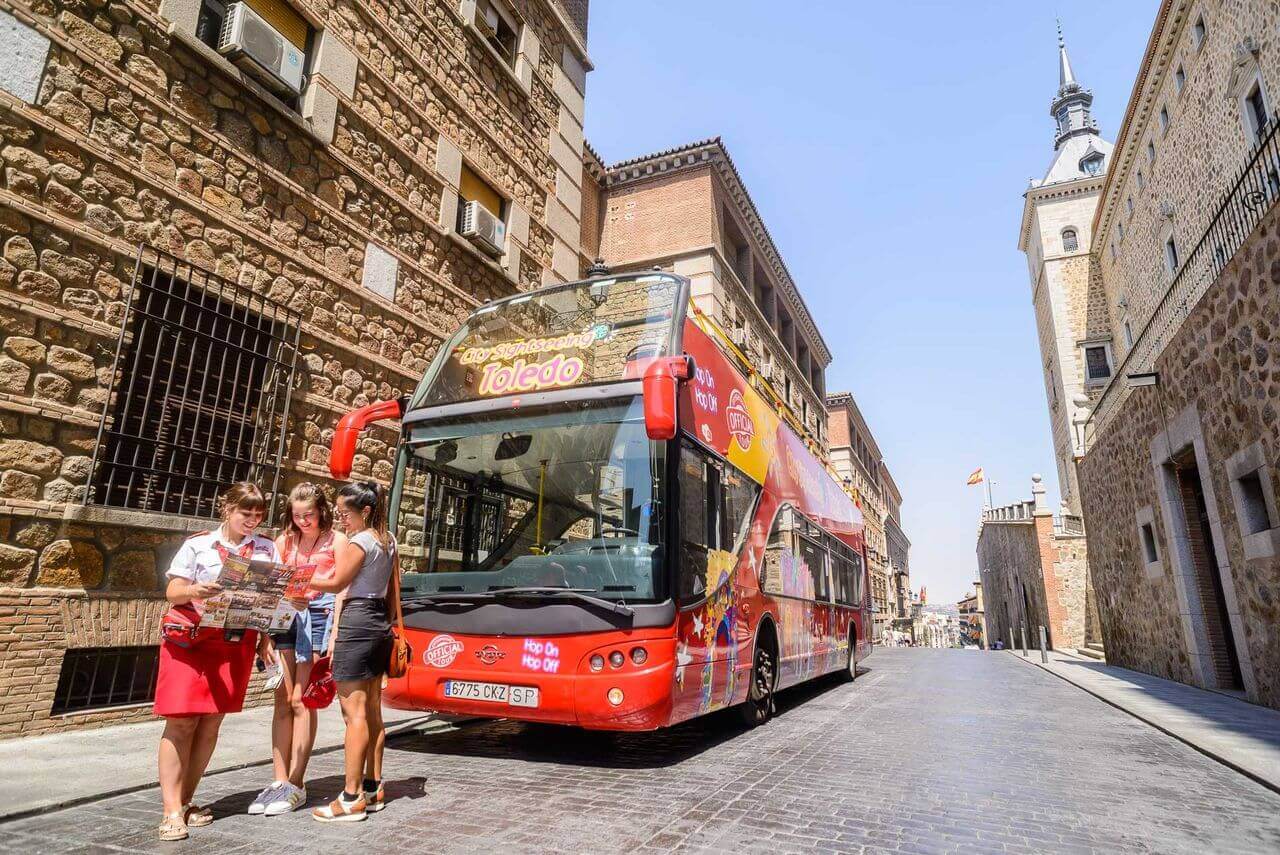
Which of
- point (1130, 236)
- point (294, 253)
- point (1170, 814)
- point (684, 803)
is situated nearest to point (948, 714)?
point (1170, 814)

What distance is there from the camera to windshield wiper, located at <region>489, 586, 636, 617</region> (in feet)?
14.9

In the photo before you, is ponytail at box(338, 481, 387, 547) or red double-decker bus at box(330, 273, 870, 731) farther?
red double-decker bus at box(330, 273, 870, 731)

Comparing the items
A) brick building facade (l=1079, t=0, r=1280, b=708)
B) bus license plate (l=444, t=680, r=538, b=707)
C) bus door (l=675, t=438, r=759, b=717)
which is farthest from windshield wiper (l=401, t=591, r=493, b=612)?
brick building facade (l=1079, t=0, r=1280, b=708)

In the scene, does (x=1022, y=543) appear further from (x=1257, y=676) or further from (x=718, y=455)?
(x=718, y=455)

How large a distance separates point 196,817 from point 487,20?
1287 centimetres

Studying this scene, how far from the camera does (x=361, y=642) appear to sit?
367 centimetres

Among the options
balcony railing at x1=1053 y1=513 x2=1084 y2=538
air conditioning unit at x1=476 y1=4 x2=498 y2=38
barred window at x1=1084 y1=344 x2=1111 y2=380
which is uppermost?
barred window at x1=1084 y1=344 x2=1111 y2=380

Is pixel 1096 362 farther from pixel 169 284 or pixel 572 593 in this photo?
pixel 169 284

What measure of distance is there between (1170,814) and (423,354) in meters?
9.25

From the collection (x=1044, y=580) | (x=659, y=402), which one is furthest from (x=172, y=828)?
(x=1044, y=580)

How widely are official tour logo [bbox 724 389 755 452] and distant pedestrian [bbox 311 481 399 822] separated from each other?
11.5 feet

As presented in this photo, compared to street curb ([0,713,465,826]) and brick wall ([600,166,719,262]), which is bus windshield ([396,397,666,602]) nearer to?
street curb ([0,713,465,826])

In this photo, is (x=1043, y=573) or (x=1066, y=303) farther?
(x=1066, y=303)

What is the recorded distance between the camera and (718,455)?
593cm
